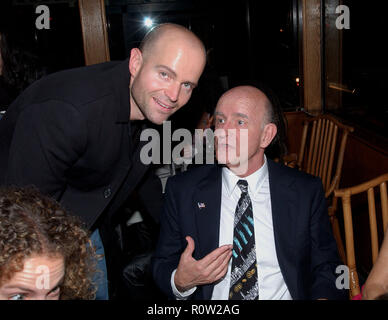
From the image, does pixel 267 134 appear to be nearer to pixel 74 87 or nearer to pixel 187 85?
pixel 187 85

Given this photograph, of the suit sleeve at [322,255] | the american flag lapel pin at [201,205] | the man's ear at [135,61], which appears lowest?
the suit sleeve at [322,255]

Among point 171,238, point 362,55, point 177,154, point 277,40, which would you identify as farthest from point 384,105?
point 277,40

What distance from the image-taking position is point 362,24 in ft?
10.5

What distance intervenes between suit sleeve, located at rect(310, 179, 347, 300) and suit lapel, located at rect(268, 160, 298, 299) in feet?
0.28

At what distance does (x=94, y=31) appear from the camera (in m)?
4.09

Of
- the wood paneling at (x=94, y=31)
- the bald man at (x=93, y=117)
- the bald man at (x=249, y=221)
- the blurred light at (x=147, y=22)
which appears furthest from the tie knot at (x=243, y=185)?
the blurred light at (x=147, y=22)

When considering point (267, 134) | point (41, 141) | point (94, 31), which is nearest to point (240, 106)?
point (267, 134)

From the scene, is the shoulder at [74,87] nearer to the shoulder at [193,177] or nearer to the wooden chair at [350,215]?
the shoulder at [193,177]

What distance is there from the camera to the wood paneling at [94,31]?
13.2 ft

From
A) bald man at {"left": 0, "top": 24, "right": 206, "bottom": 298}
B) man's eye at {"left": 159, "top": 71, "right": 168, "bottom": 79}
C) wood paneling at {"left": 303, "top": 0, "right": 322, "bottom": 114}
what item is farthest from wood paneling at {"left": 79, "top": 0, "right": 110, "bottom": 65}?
man's eye at {"left": 159, "top": 71, "right": 168, "bottom": 79}

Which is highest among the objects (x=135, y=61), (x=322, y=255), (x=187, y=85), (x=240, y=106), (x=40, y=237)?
(x=135, y=61)

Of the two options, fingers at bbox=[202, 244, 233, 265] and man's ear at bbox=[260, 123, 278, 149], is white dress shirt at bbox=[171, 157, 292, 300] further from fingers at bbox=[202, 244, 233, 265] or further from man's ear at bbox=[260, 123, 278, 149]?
fingers at bbox=[202, 244, 233, 265]

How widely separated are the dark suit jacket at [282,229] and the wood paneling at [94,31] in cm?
278

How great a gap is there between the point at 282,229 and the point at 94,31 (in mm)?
3228
